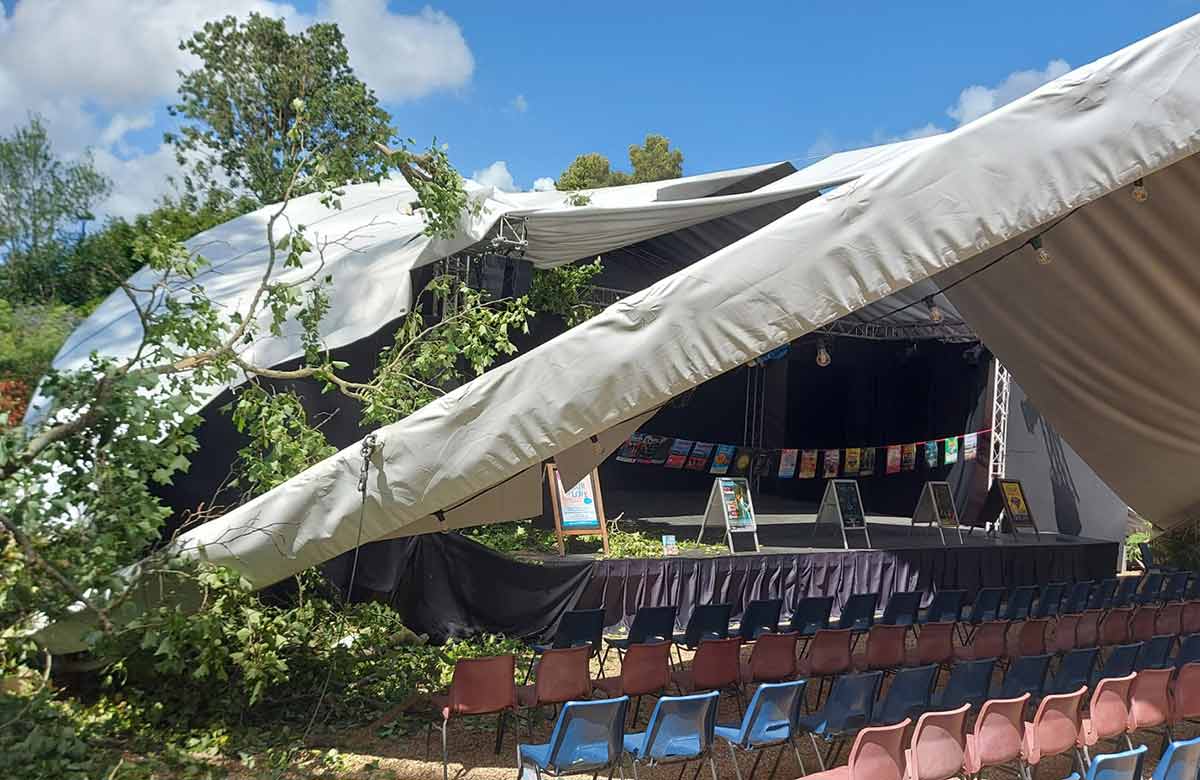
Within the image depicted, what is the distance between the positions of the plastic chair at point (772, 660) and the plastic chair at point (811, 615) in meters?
1.39

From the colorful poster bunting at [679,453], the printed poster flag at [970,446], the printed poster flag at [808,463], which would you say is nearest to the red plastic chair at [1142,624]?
the colorful poster bunting at [679,453]

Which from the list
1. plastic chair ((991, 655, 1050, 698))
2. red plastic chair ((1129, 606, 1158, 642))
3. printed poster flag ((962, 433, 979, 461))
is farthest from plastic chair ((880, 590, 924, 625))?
printed poster flag ((962, 433, 979, 461))

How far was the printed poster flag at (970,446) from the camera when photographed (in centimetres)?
1516

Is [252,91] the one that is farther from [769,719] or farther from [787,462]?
[769,719]

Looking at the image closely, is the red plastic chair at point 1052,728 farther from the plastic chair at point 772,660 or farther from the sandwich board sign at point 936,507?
the sandwich board sign at point 936,507

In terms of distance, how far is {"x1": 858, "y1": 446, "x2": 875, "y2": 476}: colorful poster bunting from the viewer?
1625cm

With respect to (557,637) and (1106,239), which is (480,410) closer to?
(557,637)

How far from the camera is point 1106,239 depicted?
258 inches

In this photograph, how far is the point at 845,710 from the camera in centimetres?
450

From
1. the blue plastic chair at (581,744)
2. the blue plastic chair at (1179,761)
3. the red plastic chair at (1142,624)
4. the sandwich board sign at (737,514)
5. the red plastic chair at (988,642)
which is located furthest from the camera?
the sandwich board sign at (737,514)

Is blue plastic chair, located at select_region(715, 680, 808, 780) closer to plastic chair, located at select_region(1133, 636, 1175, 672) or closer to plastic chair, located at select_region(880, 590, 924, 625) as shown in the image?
plastic chair, located at select_region(1133, 636, 1175, 672)

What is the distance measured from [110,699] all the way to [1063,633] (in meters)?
6.22

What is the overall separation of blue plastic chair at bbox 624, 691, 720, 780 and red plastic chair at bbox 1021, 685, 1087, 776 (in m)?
1.53

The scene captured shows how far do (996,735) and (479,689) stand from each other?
2.53 m
